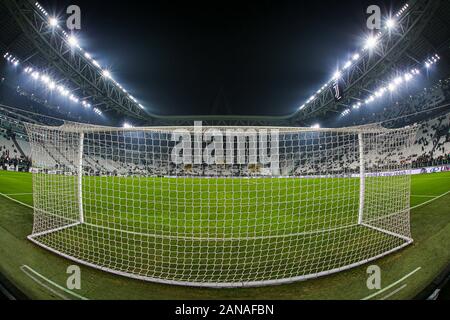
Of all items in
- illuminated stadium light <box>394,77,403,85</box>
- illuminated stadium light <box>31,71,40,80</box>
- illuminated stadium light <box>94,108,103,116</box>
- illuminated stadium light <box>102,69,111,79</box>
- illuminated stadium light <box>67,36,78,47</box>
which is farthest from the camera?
illuminated stadium light <box>94,108,103,116</box>

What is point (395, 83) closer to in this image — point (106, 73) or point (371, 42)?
point (371, 42)

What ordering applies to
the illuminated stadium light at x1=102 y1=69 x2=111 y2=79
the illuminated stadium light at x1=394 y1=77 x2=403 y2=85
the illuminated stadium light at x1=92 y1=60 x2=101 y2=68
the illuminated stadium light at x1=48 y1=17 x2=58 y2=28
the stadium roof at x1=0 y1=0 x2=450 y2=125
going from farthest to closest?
the illuminated stadium light at x1=394 y1=77 x2=403 y2=85 < the illuminated stadium light at x1=102 y1=69 x2=111 y2=79 < the illuminated stadium light at x1=92 y1=60 x2=101 y2=68 < the illuminated stadium light at x1=48 y1=17 x2=58 y2=28 < the stadium roof at x1=0 y1=0 x2=450 y2=125

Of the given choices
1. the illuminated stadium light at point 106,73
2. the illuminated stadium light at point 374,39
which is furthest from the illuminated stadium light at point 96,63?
the illuminated stadium light at point 374,39

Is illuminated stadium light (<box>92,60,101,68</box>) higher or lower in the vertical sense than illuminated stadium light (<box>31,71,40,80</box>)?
higher

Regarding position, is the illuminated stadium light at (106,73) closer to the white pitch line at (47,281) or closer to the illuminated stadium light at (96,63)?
the illuminated stadium light at (96,63)

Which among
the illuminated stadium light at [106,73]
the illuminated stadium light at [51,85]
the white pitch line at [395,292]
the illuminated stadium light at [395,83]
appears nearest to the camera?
the white pitch line at [395,292]

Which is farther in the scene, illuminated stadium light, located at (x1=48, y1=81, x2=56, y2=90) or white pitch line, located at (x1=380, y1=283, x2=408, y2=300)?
illuminated stadium light, located at (x1=48, y1=81, x2=56, y2=90)

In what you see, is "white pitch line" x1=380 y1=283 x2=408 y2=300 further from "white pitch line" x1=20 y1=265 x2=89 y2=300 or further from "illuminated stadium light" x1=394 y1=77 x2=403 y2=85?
"illuminated stadium light" x1=394 y1=77 x2=403 y2=85

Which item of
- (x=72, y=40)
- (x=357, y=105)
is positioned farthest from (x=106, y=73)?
(x=357, y=105)

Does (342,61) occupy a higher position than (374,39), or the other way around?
(374,39)

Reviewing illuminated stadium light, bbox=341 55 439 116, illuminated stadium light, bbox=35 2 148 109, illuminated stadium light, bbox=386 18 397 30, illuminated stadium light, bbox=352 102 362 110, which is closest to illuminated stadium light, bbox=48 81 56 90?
illuminated stadium light, bbox=35 2 148 109
